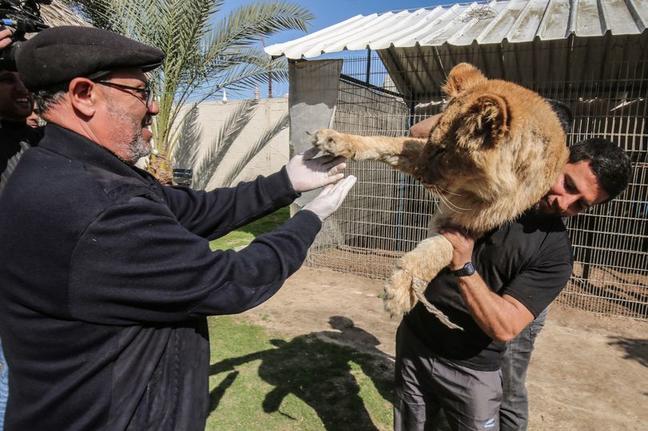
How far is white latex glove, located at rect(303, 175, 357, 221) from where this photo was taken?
2.00 m

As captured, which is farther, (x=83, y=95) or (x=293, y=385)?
(x=293, y=385)

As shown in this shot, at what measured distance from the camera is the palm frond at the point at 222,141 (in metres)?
13.8

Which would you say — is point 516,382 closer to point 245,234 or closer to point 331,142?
point 331,142

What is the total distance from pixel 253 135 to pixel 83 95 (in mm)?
12751

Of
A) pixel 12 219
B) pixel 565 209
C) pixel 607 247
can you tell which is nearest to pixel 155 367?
pixel 12 219

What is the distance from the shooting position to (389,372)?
15.6ft

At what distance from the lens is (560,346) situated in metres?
5.51

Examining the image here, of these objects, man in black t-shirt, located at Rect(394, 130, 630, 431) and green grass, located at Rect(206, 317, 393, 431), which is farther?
green grass, located at Rect(206, 317, 393, 431)

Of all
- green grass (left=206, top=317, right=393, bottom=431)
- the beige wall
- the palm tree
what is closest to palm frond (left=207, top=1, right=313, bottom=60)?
the palm tree

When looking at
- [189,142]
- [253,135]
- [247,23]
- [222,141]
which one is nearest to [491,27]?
[247,23]

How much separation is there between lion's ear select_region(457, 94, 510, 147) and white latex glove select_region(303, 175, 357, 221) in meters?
0.67

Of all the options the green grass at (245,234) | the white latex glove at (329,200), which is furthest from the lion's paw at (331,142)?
the green grass at (245,234)

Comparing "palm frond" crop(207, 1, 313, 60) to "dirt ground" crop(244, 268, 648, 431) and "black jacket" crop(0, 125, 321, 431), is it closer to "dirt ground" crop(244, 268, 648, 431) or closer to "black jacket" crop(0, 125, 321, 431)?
"dirt ground" crop(244, 268, 648, 431)

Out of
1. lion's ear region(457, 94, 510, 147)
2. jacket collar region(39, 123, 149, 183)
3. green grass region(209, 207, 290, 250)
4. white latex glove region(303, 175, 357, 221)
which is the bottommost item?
green grass region(209, 207, 290, 250)
